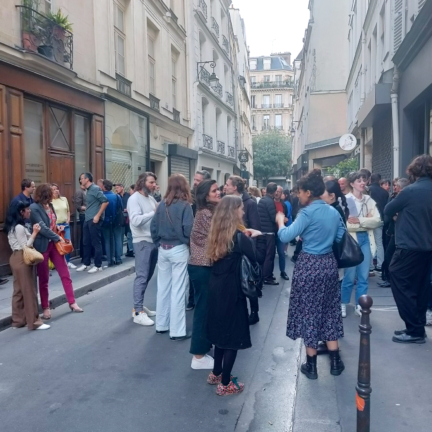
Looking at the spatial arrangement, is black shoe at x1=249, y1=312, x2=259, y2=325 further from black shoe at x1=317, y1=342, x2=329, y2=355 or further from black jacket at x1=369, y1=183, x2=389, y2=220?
black jacket at x1=369, y1=183, x2=389, y2=220

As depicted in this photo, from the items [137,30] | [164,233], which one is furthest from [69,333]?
[137,30]

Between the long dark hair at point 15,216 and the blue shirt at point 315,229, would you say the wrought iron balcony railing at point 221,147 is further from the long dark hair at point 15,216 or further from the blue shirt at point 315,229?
the blue shirt at point 315,229

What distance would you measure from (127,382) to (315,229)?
2204mm

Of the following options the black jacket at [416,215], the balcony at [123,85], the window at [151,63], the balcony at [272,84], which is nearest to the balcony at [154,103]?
the window at [151,63]

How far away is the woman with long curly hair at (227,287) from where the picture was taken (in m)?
3.98

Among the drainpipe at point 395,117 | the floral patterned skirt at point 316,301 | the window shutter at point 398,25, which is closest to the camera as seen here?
the floral patterned skirt at point 316,301

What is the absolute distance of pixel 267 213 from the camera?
8289 mm

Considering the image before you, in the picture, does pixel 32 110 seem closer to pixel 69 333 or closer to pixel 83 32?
pixel 83 32

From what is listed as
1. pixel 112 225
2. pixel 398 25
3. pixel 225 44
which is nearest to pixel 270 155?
pixel 225 44

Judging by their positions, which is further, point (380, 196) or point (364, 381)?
point (380, 196)

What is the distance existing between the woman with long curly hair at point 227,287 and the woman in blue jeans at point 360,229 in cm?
248

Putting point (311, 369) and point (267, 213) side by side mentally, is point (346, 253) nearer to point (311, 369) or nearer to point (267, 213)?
point (311, 369)

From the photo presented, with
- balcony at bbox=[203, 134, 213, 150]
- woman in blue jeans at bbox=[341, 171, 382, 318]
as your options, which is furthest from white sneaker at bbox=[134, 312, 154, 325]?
balcony at bbox=[203, 134, 213, 150]

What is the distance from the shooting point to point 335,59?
29391mm
